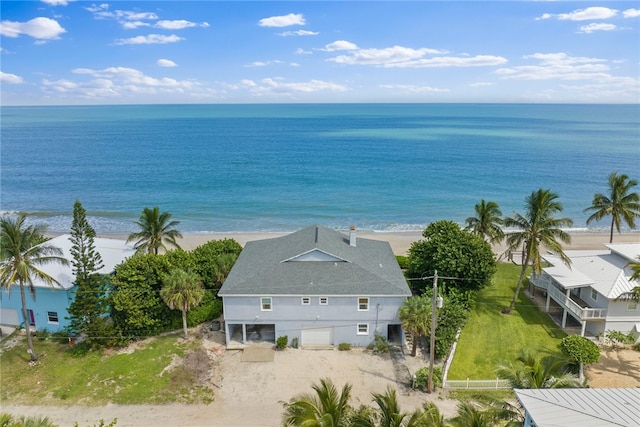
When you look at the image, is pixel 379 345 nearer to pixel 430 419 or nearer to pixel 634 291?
pixel 430 419

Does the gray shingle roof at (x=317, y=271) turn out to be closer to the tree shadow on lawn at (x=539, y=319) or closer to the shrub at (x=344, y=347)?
the shrub at (x=344, y=347)

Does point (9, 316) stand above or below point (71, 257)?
below

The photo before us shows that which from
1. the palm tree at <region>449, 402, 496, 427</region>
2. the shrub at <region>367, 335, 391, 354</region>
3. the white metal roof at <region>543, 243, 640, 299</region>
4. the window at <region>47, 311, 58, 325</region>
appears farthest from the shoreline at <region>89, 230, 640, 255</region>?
the palm tree at <region>449, 402, 496, 427</region>

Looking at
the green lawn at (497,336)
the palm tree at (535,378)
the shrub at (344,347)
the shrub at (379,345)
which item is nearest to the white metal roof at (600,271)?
the green lawn at (497,336)

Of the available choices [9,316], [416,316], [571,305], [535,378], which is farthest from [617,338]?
[9,316]

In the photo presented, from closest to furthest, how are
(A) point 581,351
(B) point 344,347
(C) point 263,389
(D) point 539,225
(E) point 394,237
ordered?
(A) point 581,351, (C) point 263,389, (B) point 344,347, (D) point 539,225, (E) point 394,237

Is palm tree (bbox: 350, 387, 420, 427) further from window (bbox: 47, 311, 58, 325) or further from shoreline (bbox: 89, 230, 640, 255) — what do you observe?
shoreline (bbox: 89, 230, 640, 255)
